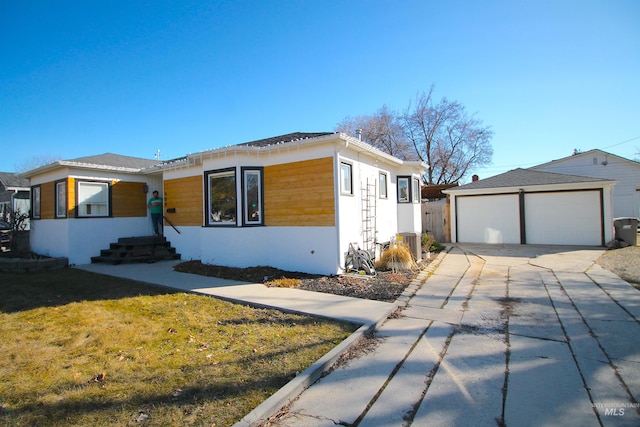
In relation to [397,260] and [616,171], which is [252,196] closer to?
[397,260]

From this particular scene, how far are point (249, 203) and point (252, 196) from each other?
223 mm

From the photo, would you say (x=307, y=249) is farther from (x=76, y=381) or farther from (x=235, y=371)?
(x=76, y=381)

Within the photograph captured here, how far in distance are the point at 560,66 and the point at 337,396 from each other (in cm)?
1148

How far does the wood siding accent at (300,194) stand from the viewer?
25.4 feet

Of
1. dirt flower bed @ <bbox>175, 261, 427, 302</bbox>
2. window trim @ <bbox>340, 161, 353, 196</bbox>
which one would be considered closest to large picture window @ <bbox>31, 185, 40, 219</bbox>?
dirt flower bed @ <bbox>175, 261, 427, 302</bbox>

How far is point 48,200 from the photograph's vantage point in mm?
11016

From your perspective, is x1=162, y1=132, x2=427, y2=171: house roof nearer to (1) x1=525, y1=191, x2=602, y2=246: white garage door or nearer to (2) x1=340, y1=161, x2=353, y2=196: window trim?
(2) x1=340, y1=161, x2=353, y2=196: window trim

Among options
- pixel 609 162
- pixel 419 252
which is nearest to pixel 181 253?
pixel 419 252

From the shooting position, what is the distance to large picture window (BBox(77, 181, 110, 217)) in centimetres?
1023

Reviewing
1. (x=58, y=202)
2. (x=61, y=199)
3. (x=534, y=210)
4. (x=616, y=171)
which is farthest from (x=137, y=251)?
(x=616, y=171)

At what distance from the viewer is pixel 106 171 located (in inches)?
425

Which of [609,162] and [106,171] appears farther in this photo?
[609,162]

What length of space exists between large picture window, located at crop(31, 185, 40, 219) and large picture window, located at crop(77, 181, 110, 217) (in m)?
3.17

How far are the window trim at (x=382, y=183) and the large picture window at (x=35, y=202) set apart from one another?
12.9 meters
